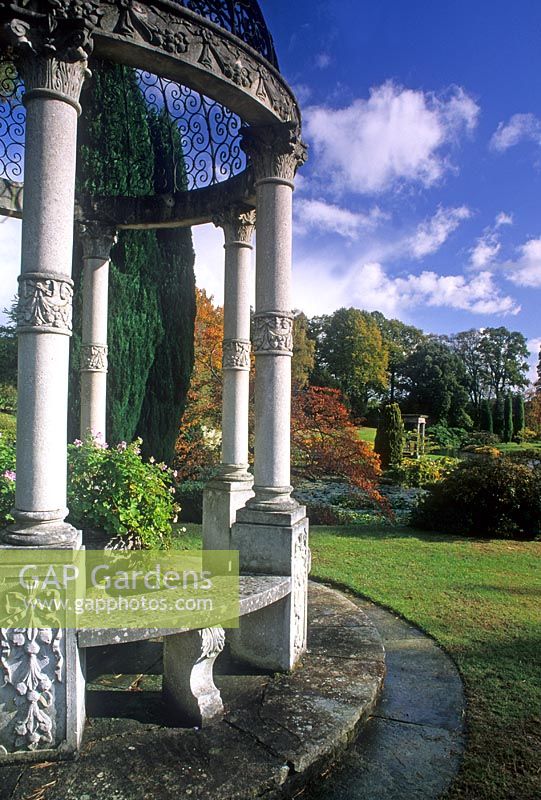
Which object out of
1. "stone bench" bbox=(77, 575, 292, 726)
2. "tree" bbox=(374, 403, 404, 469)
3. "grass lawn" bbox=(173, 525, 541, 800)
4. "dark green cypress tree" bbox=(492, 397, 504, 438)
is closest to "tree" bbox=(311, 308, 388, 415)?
"dark green cypress tree" bbox=(492, 397, 504, 438)

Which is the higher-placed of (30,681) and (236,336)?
(236,336)

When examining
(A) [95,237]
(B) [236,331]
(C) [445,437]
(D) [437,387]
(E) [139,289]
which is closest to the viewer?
(B) [236,331]

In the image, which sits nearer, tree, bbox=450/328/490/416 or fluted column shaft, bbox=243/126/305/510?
fluted column shaft, bbox=243/126/305/510

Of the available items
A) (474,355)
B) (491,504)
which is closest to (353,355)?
(474,355)

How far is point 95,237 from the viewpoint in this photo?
6.55 meters

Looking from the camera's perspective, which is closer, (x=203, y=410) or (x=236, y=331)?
(x=236, y=331)

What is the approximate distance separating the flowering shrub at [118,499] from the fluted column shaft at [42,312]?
1.10m

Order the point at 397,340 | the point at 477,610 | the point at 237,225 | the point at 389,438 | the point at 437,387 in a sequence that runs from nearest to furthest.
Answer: the point at 237,225 → the point at 477,610 → the point at 389,438 → the point at 437,387 → the point at 397,340

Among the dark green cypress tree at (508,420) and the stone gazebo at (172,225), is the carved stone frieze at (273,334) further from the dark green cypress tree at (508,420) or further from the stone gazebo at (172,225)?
the dark green cypress tree at (508,420)

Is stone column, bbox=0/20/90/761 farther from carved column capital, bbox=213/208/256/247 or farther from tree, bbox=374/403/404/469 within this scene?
tree, bbox=374/403/404/469

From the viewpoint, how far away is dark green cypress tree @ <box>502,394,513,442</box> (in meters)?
39.9

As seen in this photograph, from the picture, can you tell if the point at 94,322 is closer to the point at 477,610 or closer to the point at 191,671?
the point at 191,671

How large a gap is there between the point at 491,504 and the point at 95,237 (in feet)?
28.5

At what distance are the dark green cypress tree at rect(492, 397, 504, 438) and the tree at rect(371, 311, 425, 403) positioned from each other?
7.36 meters
